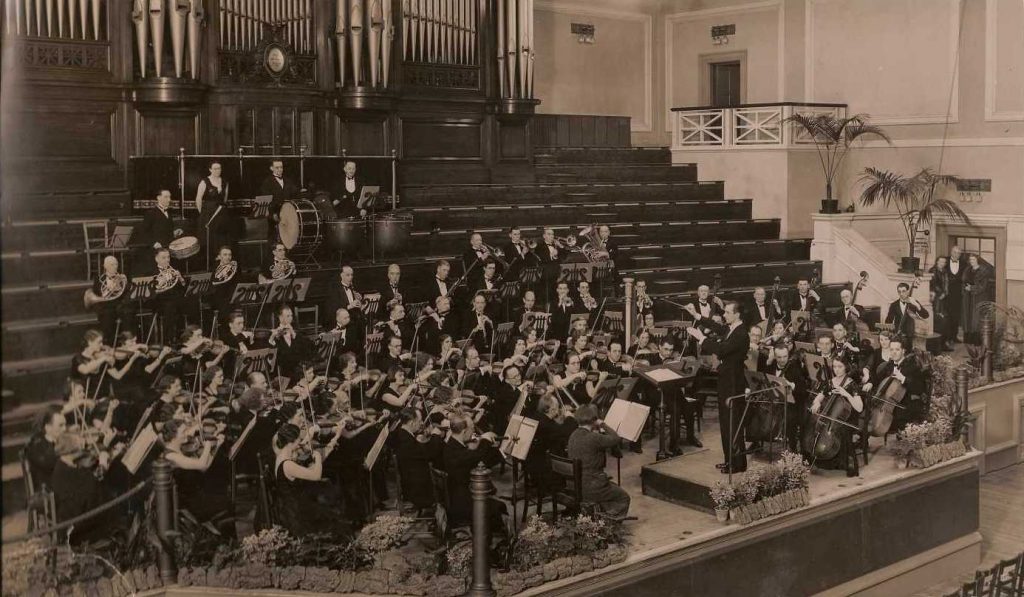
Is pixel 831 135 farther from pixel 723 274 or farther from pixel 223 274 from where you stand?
pixel 223 274

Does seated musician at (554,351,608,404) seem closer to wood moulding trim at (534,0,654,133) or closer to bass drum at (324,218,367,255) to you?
bass drum at (324,218,367,255)

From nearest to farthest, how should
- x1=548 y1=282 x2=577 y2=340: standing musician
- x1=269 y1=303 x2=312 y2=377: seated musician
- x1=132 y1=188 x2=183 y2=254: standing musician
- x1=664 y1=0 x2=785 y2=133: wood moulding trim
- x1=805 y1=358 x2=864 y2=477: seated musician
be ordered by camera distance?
1. x1=269 y1=303 x2=312 y2=377: seated musician
2. x1=132 y1=188 x2=183 y2=254: standing musician
3. x1=805 y1=358 x2=864 y2=477: seated musician
4. x1=548 y1=282 x2=577 y2=340: standing musician
5. x1=664 y1=0 x2=785 y2=133: wood moulding trim

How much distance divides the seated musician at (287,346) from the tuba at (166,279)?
848 millimetres

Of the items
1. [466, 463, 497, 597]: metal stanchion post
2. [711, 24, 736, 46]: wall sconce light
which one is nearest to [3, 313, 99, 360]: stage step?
[466, 463, 497, 597]: metal stanchion post

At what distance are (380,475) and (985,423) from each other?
719cm

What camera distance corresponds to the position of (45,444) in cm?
444

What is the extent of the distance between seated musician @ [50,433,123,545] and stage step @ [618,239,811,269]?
7434 mm

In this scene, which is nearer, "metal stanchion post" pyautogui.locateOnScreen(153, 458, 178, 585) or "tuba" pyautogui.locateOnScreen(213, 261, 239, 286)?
"metal stanchion post" pyautogui.locateOnScreen(153, 458, 178, 585)

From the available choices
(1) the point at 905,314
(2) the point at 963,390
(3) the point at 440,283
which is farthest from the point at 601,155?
(2) the point at 963,390

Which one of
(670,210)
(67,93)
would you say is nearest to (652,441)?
(670,210)

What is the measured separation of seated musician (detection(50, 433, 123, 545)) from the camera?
5.97 m

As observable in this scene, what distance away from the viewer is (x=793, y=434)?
9.70 metres

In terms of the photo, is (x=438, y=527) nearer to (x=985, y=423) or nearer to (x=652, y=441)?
(x=652, y=441)

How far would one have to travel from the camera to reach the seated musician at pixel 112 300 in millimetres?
7859
